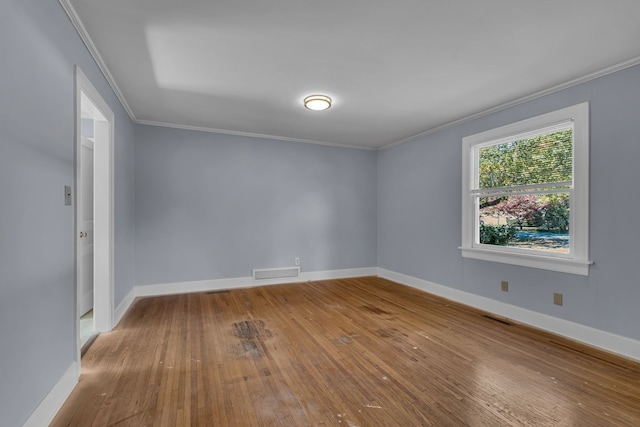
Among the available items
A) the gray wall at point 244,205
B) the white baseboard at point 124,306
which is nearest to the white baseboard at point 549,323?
the gray wall at point 244,205

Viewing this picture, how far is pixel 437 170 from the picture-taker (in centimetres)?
450

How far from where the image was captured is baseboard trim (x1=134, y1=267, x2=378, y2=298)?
434 centimetres

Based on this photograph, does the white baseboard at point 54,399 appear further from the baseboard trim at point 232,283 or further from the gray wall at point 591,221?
the gray wall at point 591,221

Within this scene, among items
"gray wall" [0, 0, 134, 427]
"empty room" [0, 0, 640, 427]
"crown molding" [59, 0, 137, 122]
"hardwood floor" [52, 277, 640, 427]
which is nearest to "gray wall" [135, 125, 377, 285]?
"empty room" [0, 0, 640, 427]

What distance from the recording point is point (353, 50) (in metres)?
2.41

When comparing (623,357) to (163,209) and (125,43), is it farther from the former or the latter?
(163,209)

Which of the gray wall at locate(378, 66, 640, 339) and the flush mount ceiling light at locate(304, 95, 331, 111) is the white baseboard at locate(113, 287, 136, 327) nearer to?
the flush mount ceiling light at locate(304, 95, 331, 111)

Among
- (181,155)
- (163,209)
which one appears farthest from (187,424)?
(181,155)

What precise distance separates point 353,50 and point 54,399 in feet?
10.1

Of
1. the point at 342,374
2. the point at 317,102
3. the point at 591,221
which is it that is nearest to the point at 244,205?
the point at 317,102

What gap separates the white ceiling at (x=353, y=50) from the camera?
192cm

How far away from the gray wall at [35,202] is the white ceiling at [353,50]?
486mm

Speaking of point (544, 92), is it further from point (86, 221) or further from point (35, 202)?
point (86, 221)

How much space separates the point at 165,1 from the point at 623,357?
4330 millimetres
